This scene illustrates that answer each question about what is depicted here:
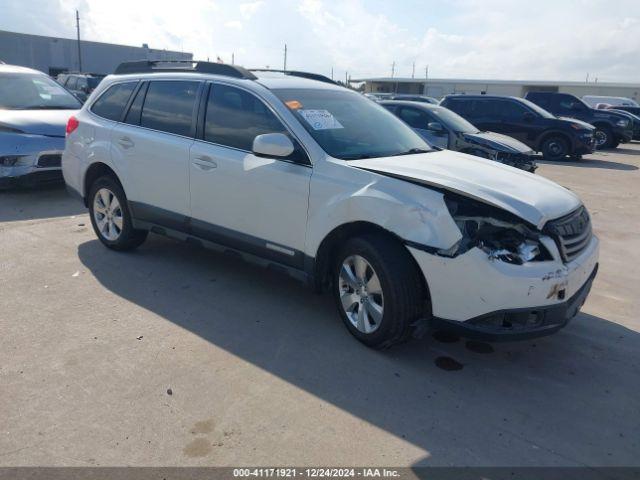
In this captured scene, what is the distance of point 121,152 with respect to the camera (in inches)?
203

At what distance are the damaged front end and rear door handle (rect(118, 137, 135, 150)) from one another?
316 cm

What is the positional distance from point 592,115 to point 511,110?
516 cm

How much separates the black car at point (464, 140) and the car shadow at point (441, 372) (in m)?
6.18

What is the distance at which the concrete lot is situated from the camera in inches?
108

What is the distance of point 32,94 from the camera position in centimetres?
866

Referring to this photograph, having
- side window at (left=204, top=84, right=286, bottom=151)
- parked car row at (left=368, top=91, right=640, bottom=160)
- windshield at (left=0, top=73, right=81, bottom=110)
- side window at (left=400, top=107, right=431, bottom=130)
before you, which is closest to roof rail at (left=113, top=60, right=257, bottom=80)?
side window at (left=204, top=84, right=286, bottom=151)

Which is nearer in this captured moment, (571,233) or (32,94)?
(571,233)

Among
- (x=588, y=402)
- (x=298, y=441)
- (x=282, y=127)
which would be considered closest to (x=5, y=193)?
(x=282, y=127)

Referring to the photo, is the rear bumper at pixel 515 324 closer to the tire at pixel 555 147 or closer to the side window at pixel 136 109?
the side window at pixel 136 109

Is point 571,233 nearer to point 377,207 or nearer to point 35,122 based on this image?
point 377,207

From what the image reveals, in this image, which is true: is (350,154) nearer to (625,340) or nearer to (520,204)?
(520,204)

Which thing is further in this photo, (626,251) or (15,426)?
(626,251)

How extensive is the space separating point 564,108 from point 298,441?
1908cm

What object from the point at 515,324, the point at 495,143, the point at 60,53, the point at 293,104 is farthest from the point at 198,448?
the point at 60,53
